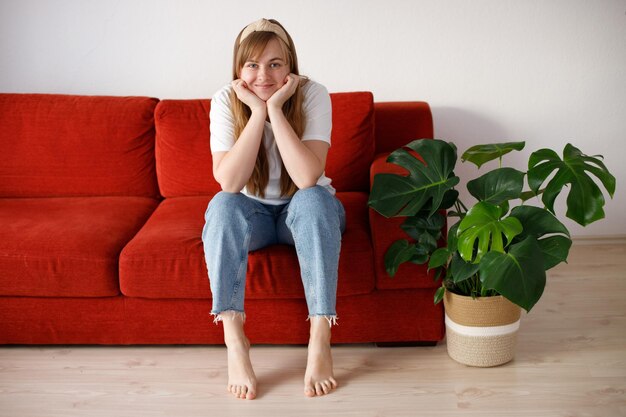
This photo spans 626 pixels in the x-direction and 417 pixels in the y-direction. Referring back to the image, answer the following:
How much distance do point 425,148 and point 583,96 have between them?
47.1 inches

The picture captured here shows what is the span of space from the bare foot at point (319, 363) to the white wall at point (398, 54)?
1.27m

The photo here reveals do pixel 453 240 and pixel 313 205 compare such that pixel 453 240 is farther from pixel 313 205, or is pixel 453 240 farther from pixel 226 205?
pixel 226 205

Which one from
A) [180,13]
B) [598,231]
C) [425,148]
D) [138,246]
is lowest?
[598,231]

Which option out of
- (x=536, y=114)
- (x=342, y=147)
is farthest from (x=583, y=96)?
(x=342, y=147)

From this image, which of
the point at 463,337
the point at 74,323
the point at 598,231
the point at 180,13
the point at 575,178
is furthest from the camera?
the point at 598,231

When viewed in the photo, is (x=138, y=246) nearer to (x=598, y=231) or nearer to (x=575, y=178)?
(x=575, y=178)

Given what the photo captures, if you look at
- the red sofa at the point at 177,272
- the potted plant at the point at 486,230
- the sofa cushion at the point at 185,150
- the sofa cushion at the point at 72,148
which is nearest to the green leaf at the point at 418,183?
the potted plant at the point at 486,230

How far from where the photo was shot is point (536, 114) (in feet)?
10.0

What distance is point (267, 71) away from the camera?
2.20 m

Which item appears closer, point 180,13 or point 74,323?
point 74,323

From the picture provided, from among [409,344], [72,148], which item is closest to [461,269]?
[409,344]

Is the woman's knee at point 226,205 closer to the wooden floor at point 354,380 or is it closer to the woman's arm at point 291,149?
the woman's arm at point 291,149

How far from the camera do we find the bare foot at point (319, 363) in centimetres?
208

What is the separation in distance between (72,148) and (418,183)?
141 centimetres
